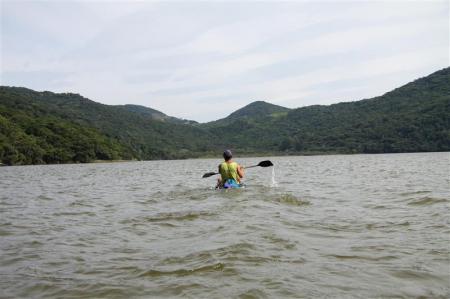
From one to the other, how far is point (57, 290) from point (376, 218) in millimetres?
8483

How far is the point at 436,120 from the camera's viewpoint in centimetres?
15962

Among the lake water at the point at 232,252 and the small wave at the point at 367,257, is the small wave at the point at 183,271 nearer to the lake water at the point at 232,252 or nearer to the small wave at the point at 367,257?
the lake water at the point at 232,252

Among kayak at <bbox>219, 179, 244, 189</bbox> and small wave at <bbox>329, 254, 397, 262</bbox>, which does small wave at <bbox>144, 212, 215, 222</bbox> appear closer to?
small wave at <bbox>329, 254, 397, 262</bbox>

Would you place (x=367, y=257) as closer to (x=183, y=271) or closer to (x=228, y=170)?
(x=183, y=271)

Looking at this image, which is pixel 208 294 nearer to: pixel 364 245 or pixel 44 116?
pixel 364 245

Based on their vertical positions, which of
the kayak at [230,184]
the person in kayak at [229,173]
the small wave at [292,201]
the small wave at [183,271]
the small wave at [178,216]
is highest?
the person in kayak at [229,173]

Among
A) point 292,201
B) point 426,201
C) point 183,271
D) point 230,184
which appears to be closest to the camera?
point 183,271

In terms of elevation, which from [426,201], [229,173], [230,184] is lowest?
[426,201]

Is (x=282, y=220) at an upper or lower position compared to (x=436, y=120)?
lower

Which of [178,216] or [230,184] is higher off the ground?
[230,184]

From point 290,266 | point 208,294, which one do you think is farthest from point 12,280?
point 290,266

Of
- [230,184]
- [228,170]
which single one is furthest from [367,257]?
[230,184]

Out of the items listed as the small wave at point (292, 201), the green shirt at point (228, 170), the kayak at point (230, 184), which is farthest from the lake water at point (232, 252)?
the kayak at point (230, 184)

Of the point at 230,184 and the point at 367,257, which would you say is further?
the point at 230,184
